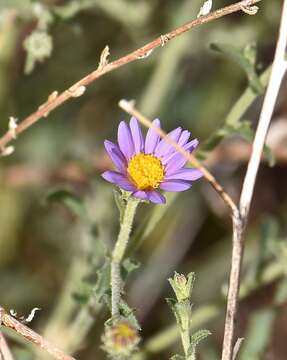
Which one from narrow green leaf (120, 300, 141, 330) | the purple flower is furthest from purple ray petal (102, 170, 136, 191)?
narrow green leaf (120, 300, 141, 330)

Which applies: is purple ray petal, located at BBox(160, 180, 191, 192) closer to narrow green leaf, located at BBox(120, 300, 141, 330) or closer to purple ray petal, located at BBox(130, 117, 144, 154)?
purple ray petal, located at BBox(130, 117, 144, 154)

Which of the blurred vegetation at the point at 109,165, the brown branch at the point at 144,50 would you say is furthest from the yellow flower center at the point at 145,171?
the blurred vegetation at the point at 109,165

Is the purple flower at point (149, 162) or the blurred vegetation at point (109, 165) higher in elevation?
the blurred vegetation at point (109, 165)

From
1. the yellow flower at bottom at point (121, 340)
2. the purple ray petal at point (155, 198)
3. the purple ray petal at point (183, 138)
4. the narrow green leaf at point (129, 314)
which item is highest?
the purple ray petal at point (183, 138)

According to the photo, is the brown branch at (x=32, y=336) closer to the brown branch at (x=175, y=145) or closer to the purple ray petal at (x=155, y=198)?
the purple ray petal at (x=155, y=198)

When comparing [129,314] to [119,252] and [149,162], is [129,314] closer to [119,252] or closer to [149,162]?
[119,252]

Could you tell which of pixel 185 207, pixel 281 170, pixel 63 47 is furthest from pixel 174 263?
pixel 63 47
